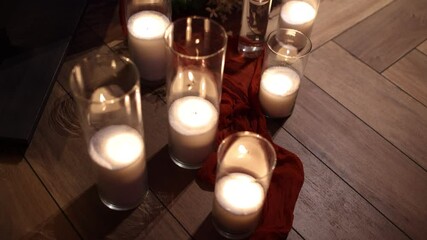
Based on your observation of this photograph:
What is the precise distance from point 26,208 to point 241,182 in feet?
1.33

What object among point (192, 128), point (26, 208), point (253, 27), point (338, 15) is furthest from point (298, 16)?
point (26, 208)

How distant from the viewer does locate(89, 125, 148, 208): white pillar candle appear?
794 mm

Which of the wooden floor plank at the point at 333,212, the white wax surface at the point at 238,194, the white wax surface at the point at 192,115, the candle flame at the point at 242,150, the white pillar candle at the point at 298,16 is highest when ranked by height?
Result: the white pillar candle at the point at 298,16

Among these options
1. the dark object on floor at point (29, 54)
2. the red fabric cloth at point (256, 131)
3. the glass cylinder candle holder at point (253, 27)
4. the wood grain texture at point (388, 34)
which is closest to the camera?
the red fabric cloth at point (256, 131)

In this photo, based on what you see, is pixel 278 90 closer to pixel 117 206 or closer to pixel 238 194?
pixel 238 194

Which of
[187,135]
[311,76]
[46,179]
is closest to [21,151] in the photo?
[46,179]

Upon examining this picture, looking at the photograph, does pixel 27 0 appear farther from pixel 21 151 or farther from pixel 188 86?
pixel 188 86

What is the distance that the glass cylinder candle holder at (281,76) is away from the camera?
100 cm

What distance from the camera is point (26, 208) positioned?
865mm

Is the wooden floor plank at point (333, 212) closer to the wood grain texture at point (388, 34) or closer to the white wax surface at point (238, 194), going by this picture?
the white wax surface at point (238, 194)

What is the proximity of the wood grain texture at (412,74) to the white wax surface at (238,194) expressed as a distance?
553mm

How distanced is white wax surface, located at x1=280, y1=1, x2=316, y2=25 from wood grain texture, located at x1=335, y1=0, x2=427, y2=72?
5.8 inches

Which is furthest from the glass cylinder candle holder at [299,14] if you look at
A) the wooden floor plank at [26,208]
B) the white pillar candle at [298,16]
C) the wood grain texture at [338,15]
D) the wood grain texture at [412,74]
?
the wooden floor plank at [26,208]

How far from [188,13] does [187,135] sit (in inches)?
18.3
